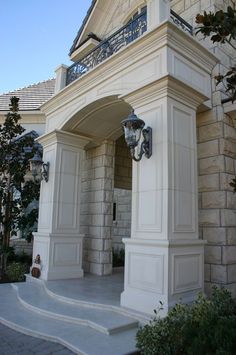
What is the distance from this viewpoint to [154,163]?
16.4 ft

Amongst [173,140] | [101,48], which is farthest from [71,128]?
[173,140]

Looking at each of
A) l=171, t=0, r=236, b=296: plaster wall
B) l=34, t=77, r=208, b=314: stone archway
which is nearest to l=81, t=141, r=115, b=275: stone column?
l=34, t=77, r=208, b=314: stone archway

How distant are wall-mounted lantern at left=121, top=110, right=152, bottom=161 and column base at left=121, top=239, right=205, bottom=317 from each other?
55.5 inches

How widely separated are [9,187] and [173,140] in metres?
6.09

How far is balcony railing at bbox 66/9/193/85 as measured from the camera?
586 centimetres

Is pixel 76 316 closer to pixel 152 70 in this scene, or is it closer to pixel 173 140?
pixel 173 140

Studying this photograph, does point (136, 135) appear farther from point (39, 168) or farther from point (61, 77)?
point (61, 77)

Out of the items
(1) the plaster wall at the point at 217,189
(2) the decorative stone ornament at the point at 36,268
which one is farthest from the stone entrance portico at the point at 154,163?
(1) the plaster wall at the point at 217,189

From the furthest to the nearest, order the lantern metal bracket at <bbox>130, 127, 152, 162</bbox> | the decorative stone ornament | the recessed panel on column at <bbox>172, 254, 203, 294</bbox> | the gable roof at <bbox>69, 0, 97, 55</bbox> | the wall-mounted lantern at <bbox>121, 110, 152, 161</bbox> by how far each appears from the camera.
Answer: the gable roof at <bbox>69, 0, 97, 55</bbox> → the decorative stone ornament → the lantern metal bracket at <bbox>130, 127, 152, 162</bbox> → the wall-mounted lantern at <bbox>121, 110, 152, 161</bbox> → the recessed panel on column at <bbox>172, 254, 203, 294</bbox>

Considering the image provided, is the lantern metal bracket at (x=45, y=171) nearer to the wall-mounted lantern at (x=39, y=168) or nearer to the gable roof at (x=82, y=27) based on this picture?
the wall-mounted lantern at (x=39, y=168)

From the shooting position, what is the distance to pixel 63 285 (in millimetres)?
6633

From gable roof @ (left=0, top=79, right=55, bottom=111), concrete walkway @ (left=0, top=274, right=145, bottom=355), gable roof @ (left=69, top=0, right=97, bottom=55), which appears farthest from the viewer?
gable roof @ (left=0, top=79, right=55, bottom=111)

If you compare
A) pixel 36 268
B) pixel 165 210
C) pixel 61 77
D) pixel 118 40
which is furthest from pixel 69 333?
pixel 61 77

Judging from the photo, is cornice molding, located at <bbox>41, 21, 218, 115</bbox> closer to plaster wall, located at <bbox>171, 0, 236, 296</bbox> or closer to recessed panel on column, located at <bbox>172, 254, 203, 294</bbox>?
plaster wall, located at <bbox>171, 0, 236, 296</bbox>
